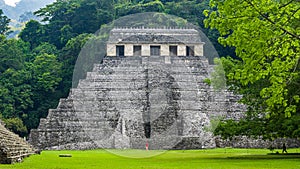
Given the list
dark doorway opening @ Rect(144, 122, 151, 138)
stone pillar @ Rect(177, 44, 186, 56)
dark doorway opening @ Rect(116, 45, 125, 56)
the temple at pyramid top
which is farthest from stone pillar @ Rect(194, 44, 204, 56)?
dark doorway opening @ Rect(144, 122, 151, 138)

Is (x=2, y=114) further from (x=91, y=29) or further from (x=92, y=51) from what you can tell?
(x=91, y=29)

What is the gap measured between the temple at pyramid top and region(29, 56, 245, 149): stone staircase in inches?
80.7

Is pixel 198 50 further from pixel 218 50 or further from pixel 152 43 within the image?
pixel 218 50

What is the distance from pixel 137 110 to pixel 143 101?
3.95 feet

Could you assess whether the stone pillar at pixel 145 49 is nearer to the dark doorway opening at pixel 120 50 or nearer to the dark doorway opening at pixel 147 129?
the dark doorway opening at pixel 120 50

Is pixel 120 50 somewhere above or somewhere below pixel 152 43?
below

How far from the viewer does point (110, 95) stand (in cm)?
3253

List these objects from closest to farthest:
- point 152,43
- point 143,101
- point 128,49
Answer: point 143,101
point 128,49
point 152,43

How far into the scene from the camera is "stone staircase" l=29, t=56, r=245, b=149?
91.2ft

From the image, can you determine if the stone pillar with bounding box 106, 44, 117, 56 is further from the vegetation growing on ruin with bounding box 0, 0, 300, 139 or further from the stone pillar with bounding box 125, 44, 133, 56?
the vegetation growing on ruin with bounding box 0, 0, 300, 139

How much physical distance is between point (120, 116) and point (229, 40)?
1944 cm

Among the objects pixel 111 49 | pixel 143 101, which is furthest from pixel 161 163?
pixel 111 49

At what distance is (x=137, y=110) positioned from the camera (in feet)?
102

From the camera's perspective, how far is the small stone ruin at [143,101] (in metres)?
28.2
